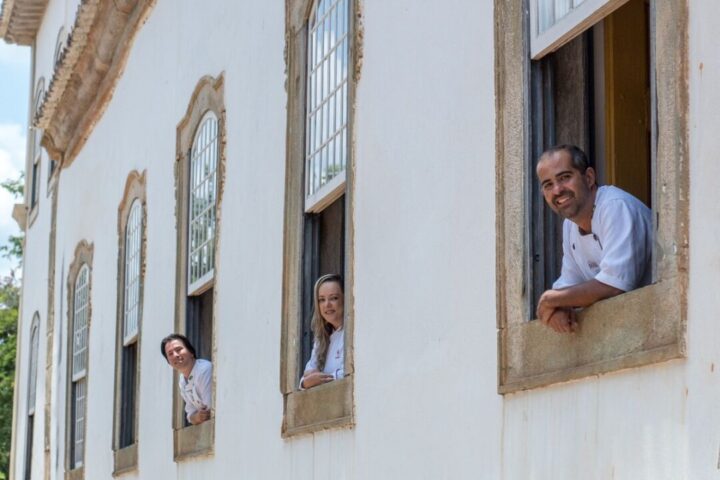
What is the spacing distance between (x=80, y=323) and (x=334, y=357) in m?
10.4

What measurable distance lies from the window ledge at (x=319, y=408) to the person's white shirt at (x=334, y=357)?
0.11 metres

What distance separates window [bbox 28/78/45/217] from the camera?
988 inches

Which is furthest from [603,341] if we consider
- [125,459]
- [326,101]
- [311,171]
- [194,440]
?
[125,459]

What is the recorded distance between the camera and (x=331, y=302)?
919cm

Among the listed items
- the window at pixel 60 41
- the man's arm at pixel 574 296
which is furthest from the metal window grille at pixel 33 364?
the man's arm at pixel 574 296

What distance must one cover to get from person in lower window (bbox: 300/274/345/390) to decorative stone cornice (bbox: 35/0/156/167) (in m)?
6.73

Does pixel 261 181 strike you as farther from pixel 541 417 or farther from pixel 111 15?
pixel 111 15

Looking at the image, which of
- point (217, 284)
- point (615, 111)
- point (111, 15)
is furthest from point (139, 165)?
point (615, 111)

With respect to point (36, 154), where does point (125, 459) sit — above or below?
below

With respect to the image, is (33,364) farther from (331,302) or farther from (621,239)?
(621,239)

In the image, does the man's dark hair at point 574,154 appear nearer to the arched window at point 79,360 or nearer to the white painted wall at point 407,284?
the white painted wall at point 407,284

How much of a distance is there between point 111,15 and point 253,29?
5.56 meters

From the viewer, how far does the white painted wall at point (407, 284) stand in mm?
5371

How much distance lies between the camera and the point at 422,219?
7746mm
